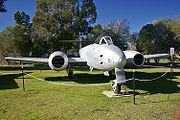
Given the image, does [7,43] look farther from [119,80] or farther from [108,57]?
[119,80]

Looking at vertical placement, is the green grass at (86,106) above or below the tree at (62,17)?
below

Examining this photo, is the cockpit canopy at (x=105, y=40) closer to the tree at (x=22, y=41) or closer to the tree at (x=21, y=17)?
the tree at (x=22, y=41)

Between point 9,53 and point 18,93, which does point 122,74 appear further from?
point 9,53

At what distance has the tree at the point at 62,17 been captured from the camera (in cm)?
4041

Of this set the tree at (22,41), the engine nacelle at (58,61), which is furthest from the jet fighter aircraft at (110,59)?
the tree at (22,41)

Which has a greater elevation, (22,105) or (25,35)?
(25,35)

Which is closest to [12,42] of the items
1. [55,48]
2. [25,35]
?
[25,35]

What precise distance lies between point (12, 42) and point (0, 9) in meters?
18.4

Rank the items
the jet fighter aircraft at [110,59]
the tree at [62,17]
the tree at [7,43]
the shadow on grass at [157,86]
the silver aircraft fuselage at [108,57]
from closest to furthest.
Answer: the silver aircraft fuselage at [108,57], the jet fighter aircraft at [110,59], the shadow on grass at [157,86], the tree at [62,17], the tree at [7,43]

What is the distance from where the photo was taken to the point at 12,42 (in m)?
48.1

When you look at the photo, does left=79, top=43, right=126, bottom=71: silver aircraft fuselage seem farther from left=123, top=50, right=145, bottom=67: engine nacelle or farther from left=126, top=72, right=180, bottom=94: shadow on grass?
left=126, top=72, right=180, bottom=94: shadow on grass

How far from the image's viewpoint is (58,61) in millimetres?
14555

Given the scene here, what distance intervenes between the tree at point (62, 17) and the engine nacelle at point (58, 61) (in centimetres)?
2570

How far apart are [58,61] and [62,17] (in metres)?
27.0
